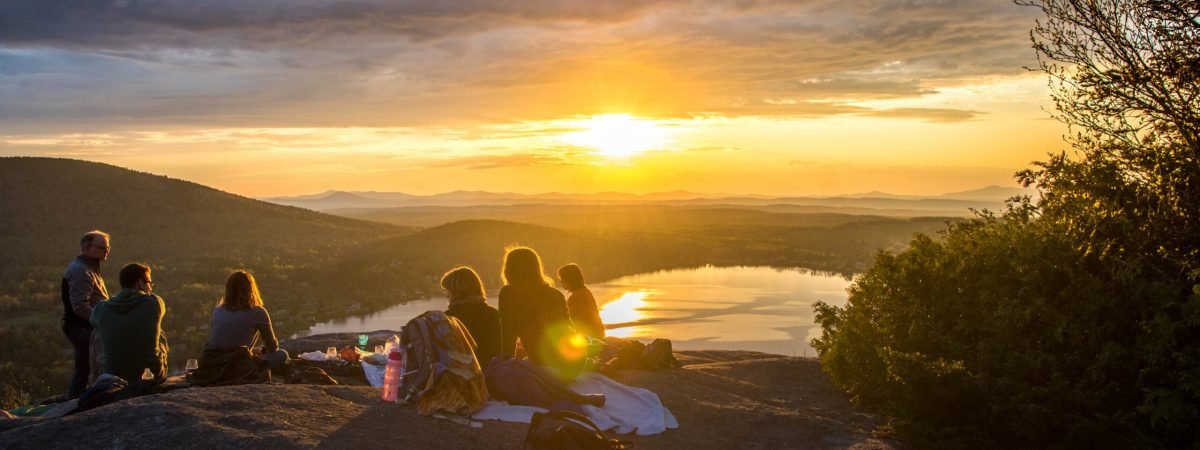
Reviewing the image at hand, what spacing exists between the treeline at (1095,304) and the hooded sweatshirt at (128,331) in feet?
27.7

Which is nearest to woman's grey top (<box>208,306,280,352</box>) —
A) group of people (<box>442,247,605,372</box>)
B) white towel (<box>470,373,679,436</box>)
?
group of people (<box>442,247,605,372</box>)

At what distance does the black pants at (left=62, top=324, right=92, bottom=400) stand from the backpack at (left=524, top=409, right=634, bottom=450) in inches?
240

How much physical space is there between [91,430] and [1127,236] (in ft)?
34.4

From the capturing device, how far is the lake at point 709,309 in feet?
95.6

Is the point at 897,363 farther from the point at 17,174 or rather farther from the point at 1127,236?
the point at 17,174

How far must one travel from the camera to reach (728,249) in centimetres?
6725

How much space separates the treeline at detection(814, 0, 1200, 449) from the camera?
9031 millimetres


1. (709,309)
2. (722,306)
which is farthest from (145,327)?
(722,306)

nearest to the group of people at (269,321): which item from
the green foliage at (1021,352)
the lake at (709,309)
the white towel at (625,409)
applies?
the white towel at (625,409)

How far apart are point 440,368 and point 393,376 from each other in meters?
0.71

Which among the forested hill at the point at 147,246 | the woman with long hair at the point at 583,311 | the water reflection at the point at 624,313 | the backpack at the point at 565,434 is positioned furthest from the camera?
the water reflection at the point at 624,313

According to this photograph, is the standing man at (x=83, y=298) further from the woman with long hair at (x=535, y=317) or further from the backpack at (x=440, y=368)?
the woman with long hair at (x=535, y=317)

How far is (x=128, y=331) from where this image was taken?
30.9 ft

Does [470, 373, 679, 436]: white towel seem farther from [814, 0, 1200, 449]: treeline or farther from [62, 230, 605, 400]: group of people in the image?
[814, 0, 1200, 449]: treeline
